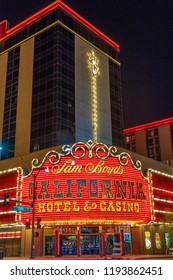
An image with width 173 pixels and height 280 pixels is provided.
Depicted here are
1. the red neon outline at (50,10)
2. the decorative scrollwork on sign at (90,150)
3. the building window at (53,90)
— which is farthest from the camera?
the red neon outline at (50,10)

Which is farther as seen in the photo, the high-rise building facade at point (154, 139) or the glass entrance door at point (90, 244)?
the high-rise building facade at point (154, 139)

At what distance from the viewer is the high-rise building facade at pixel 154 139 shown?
335 feet

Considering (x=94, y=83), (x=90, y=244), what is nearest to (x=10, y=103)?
(x=94, y=83)

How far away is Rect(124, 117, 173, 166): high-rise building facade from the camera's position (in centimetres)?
10211

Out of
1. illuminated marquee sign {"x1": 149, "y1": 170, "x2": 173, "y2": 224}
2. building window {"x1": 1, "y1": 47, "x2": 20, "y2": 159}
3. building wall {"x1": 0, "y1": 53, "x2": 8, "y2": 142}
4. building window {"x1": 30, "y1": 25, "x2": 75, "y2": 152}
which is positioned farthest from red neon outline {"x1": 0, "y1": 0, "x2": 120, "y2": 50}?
illuminated marquee sign {"x1": 149, "y1": 170, "x2": 173, "y2": 224}

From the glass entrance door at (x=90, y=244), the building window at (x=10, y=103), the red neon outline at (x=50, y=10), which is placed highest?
the red neon outline at (x=50, y=10)

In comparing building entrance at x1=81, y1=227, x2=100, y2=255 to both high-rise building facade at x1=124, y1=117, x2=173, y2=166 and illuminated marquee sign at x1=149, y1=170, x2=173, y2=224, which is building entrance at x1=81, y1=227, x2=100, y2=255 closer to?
illuminated marquee sign at x1=149, y1=170, x2=173, y2=224

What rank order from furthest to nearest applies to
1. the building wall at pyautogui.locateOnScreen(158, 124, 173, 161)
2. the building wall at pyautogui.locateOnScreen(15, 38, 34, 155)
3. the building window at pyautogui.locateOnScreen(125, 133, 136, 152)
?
the building window at pyautogui.locateOnScreen(125, 133, 136, 152) < the building wall at pyautogui.locateOnScreen(158, 124, 173, 161) < the building wall at pyautogui.locateOnScreen(15, 38, 34, 155)

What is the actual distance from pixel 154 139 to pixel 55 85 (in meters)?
53.2

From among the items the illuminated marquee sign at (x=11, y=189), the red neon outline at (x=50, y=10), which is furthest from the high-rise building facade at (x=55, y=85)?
the illuminated marquee sign at (x=11, y=189)

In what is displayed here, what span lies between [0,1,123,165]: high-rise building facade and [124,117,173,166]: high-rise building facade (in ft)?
105

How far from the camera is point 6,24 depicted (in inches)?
3152

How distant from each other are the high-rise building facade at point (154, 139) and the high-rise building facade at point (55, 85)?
32.0 metres

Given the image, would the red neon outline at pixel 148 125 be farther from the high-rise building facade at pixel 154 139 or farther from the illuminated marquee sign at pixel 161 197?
the illuminated marquee sign at pixel 161 197
